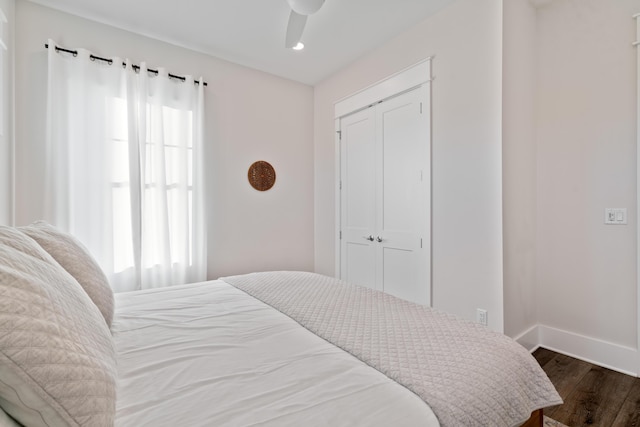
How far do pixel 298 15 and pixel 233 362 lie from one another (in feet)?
6.64

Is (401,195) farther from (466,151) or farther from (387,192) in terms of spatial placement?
(466,151)

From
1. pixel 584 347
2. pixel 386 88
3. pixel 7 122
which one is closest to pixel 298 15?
pixel 386 88

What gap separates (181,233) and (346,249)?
1.75 meters

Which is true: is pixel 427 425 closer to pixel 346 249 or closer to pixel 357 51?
pixel 346 249

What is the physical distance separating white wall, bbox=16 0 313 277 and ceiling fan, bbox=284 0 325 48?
1338 mm

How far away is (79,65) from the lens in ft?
7.96

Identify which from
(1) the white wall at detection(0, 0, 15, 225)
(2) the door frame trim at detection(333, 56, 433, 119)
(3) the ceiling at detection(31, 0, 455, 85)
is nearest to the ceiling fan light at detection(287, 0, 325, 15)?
(3) the ceiling at detection(31, 0, 455, 85)

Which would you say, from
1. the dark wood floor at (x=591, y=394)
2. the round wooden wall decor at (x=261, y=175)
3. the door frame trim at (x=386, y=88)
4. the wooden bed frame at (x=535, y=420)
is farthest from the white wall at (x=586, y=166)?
the round wooden wall decor at (x=261, y=175)

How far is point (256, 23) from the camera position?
2613mm

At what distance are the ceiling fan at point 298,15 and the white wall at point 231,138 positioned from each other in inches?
52.7

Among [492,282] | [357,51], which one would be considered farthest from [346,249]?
[357,51]

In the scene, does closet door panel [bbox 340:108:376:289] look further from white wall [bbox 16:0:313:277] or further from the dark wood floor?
the dark wood floor

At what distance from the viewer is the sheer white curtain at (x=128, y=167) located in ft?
7.75

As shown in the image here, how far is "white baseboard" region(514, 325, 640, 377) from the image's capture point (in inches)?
81.1
